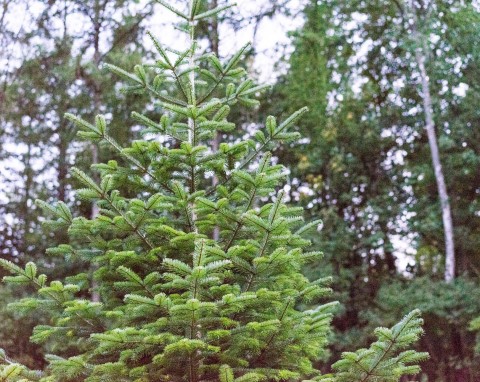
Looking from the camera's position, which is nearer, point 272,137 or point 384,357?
point 384,357

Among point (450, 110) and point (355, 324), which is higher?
point (450, 110)

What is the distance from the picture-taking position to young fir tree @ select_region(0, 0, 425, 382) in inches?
122

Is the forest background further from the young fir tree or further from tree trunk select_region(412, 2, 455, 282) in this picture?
the young fir tree

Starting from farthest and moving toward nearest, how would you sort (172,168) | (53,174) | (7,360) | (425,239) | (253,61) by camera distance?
(53,174) < (425,239) < (253,61) < (172,168) < (7,360)

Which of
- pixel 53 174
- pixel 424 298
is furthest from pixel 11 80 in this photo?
pixel 424 298

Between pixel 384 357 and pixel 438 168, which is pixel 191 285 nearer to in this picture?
pixel 384 357

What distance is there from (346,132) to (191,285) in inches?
622

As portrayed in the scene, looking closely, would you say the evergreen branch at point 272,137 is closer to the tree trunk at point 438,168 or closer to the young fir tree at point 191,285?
the young fir tree at point 191,285

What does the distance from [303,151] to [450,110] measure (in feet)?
16.6

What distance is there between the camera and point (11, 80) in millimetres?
13438

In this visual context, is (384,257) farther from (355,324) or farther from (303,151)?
(303,151)

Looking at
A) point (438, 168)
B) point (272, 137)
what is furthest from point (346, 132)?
point (272, 137)

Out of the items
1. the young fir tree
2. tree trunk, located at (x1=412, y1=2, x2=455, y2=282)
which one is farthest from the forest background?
the young fir tree

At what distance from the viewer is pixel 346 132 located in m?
18.1
